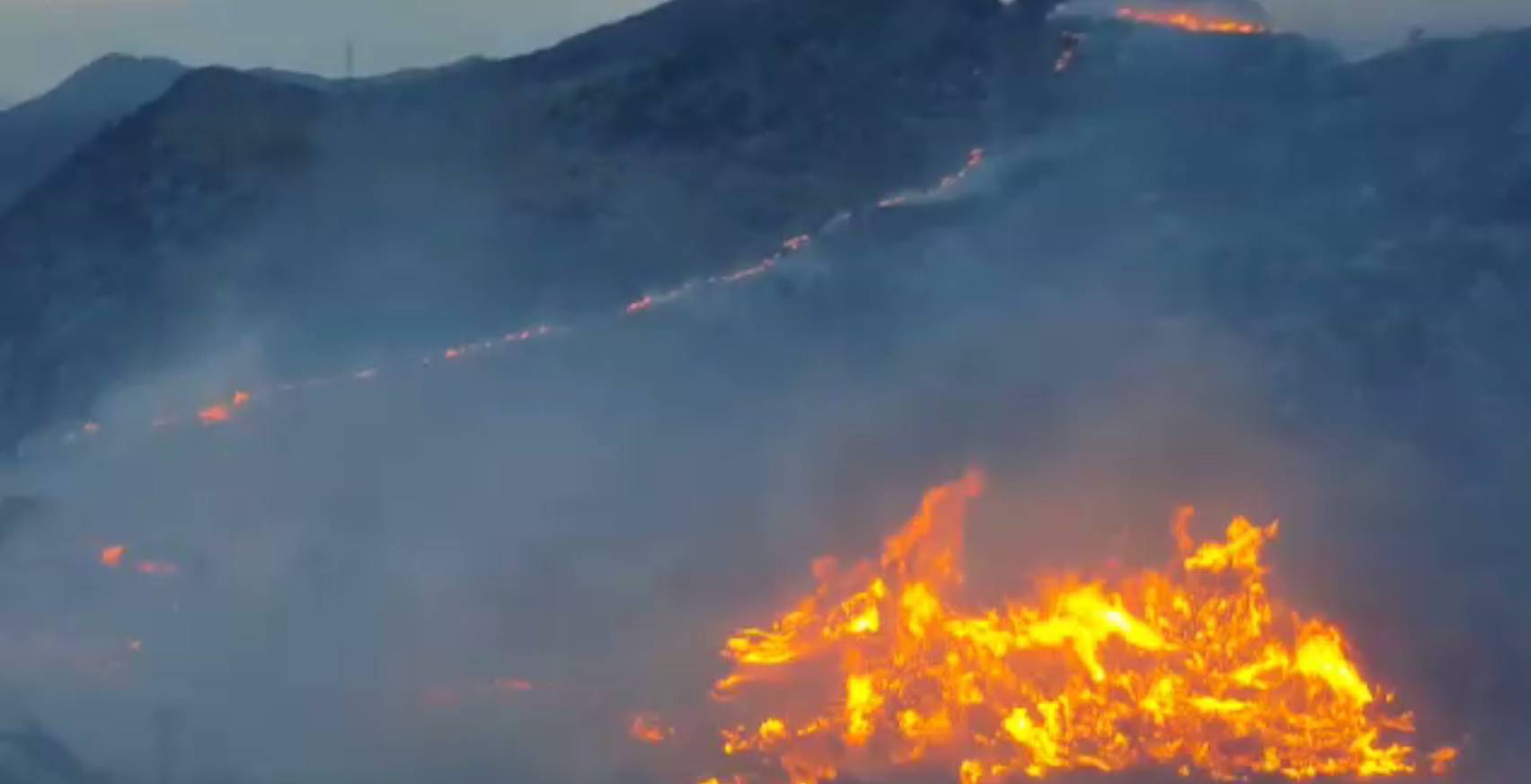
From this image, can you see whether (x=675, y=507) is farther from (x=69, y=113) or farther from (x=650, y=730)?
(x=69, y=113)

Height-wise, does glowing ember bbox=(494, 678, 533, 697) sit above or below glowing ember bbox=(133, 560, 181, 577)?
below

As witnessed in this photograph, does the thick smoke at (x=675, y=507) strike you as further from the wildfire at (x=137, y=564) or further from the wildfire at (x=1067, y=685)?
the wildfire at (x=1067, y=685)

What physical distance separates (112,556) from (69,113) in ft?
92.7

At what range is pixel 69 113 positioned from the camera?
51.9 meters

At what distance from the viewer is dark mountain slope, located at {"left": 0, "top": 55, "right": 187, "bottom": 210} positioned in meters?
46.2

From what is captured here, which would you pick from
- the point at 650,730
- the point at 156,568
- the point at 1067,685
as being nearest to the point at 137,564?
the point at 156,568

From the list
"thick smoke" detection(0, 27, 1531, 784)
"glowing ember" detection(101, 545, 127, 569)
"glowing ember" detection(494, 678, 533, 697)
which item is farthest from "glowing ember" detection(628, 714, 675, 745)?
"glowing ember" detection(101, 545, 127, 569)

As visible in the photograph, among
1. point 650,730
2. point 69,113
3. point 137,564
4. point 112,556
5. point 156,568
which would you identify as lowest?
point 650,730

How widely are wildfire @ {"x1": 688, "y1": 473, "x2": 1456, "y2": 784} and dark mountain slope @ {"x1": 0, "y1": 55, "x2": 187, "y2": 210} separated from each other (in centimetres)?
2410

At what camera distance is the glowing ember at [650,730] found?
22.1 metres

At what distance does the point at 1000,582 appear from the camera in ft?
75.2

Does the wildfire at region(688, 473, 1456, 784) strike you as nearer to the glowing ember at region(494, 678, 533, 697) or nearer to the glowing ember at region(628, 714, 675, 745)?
the glowing ember at region(628, 714, 675, 745)

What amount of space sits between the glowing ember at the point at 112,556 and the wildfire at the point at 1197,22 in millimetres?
13356

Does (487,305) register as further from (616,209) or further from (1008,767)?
(1008,767)
